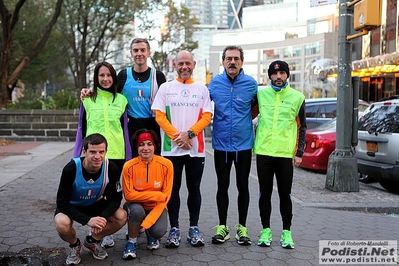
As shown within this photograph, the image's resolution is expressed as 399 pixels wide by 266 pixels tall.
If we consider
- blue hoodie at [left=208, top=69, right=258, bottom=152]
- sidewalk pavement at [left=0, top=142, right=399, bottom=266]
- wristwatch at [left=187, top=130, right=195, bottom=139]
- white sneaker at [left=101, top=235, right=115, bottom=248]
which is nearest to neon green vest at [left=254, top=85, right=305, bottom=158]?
blue hoodie at [left=208, top=69, right=258, bottom=152]

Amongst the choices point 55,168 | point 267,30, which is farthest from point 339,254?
point 267,30

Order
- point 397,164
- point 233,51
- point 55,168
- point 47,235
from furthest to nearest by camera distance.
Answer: point 55,168 < point 397,164 < point 47,235 < point 233,51

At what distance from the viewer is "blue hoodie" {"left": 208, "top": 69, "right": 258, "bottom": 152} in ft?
15.0

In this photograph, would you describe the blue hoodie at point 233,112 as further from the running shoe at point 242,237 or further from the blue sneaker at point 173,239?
the blue sneaker at point 173,239

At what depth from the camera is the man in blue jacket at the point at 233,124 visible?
456 centimetres

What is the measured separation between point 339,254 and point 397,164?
3207 millimetres

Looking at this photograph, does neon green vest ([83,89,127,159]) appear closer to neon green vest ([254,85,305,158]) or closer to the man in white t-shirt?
the man in white t-shirt

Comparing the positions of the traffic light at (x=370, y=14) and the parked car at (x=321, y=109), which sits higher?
→ the traffic light at (x=370, y=14)

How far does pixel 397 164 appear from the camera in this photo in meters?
6.97

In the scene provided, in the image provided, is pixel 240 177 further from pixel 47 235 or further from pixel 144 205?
pixel 47 235

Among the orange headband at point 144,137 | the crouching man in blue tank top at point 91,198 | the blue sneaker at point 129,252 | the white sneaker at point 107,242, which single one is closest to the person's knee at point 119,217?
the crouching man in blue tank top at point 91,198

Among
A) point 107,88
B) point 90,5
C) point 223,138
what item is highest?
point 90,5

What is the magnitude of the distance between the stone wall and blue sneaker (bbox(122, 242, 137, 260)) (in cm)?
1328

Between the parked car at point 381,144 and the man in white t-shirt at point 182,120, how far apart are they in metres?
3.93
